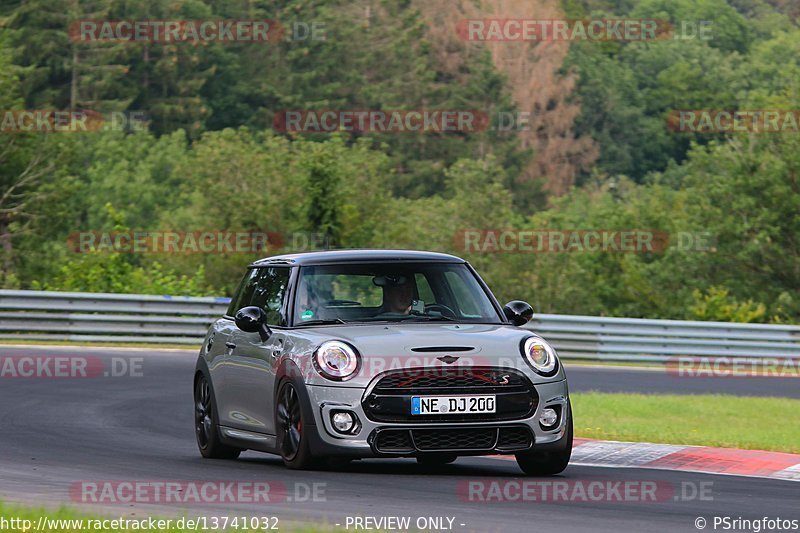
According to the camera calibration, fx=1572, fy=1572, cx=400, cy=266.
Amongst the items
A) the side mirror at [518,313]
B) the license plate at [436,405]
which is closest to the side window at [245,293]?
the side mirror at [518,313]

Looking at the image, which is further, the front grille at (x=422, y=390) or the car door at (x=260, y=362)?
the car door at (x=260, y=362)

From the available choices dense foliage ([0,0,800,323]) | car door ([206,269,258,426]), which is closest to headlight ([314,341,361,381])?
car door ([206,269,258,426])

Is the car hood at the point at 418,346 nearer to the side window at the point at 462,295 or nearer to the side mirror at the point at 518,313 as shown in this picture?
the side mirror at the point at 518,313

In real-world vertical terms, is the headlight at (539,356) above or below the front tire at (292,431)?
above

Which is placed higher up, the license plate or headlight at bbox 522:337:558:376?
headlight at bbox 522:337:558:376

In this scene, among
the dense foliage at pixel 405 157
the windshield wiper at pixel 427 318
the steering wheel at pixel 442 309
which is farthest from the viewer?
the dense foliage at pixel 405 157

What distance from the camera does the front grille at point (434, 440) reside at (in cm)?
1032

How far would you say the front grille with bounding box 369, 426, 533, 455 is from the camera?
10.3m

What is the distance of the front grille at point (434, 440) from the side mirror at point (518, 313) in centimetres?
132

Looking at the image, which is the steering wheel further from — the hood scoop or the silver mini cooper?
the hood scoop

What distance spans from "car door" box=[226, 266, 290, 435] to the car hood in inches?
15.9

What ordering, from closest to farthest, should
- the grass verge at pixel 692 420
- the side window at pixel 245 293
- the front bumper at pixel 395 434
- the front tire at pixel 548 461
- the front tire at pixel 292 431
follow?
1. the front bumper at pixel 395 434
2. the front tire at pixel 292 431
3. the front tire at pixel 548 461
4. the side window at pixel 245 293
5. the grass verge at pixel 692 420

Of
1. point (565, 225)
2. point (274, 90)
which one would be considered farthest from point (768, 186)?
point (274, 90)

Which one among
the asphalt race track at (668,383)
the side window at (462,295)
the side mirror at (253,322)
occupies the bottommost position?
the asphalt race track at (668,383)
